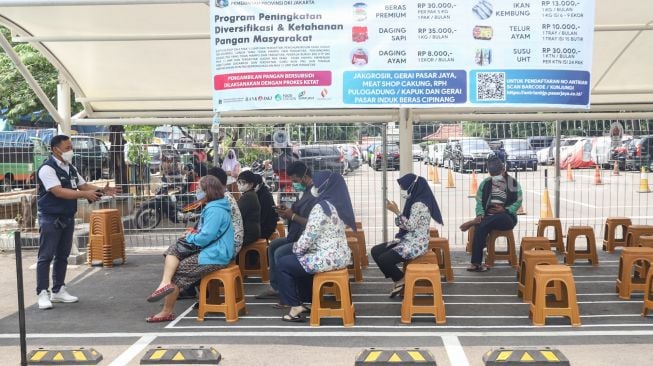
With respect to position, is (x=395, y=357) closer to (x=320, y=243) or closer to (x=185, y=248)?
(x=320, y=243)

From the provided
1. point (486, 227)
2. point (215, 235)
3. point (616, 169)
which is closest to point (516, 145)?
point (616, 169)

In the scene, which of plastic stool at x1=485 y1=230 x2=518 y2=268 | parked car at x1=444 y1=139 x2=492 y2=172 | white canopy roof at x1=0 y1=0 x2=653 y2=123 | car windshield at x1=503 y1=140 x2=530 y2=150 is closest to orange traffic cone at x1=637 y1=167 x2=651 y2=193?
car windshield at x1=503 y1=140 x2=530 y2=150

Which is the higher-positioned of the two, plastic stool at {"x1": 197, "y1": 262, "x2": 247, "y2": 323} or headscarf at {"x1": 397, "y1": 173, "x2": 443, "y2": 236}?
headscarf at {"x1": 397, "y1": 173, "x2": 443, "y2": 236}

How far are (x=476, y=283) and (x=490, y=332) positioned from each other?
7.42ft

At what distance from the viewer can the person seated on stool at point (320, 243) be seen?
682cm

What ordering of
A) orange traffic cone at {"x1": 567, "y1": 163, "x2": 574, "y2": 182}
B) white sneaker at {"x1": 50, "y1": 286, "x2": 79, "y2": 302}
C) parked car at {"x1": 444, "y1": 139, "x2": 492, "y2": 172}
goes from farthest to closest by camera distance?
orange traffic cone at {"x1": 567, "y1": 163, "x2": 574, "y2": 182}
parked car at {"x1": 444, "y1": 139, "x2": 492, "y2": 172}
white sneaker at {"x1": 50, "y1": 286, "x2": 79, "y2": 302}

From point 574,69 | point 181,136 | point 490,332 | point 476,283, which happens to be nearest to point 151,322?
point 490,332

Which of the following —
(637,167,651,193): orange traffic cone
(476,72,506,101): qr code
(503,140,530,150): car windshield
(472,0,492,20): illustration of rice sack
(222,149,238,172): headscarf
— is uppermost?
(472,0,492,20): illustration of rice sack

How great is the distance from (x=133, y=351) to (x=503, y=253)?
575cm

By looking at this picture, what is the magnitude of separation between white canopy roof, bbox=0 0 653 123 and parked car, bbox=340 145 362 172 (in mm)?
1768

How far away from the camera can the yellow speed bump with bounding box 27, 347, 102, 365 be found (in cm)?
574

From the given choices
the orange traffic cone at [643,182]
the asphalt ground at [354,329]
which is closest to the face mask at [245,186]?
the asphalt ground at [354,329]

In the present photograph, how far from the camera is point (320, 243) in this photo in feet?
22.5

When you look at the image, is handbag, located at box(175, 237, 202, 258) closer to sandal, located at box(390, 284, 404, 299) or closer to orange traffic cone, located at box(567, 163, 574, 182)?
sandal, located at box(390, 284, 404, 299)
